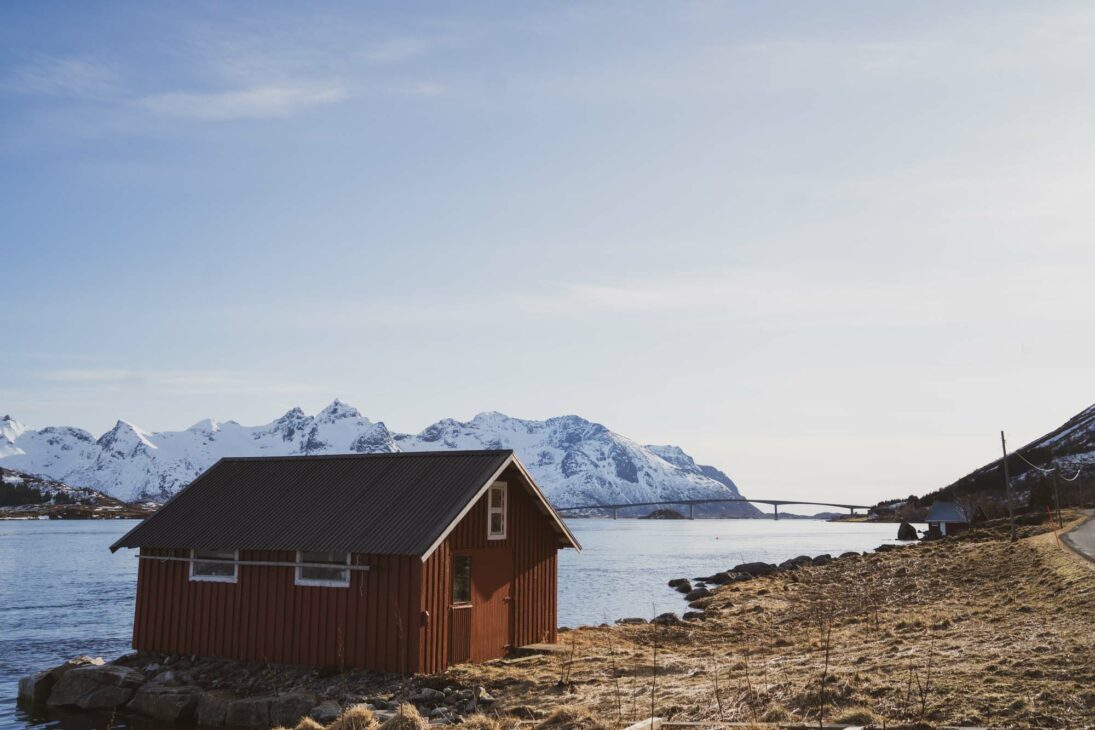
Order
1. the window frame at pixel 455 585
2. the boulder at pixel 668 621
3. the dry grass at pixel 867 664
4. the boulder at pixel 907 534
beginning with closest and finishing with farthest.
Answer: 1. the dry grass at pixel 867 664
2. the window frame at pixel 455 585
3. the boulder at pixel 668 621
4. the boulder at pixel 907 534

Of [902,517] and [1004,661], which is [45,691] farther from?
[902,517]

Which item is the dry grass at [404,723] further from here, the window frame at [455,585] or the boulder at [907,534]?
the boulder at [907,534]

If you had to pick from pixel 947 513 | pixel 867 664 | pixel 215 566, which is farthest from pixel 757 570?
pixel 867 664

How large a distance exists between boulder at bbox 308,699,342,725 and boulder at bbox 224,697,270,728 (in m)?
1.32

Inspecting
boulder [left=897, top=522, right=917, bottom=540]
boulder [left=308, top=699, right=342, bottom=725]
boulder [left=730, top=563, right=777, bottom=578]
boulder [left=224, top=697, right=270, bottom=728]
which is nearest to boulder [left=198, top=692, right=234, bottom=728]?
boulder [left=224, top=697, right=270, bottom=728]

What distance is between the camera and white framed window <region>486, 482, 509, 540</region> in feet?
81.1

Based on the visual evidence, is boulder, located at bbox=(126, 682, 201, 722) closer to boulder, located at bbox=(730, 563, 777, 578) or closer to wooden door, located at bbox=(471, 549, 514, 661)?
wooden door, located at bbox=(471, 549, 514, 661)

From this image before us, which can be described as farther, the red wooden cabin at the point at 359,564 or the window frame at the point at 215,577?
the window frame at the point at 215,577

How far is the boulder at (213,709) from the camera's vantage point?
21016mm

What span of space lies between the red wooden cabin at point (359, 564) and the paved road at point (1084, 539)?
21.9 m

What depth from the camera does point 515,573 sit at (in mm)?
25781

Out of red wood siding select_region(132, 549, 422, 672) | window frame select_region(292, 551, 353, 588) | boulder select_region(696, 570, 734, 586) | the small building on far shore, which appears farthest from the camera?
the small building on far shore

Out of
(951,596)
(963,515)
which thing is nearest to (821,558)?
(963,515)

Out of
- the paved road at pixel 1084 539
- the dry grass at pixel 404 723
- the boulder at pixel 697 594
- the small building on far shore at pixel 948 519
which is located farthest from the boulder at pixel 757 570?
the dry grass at pixel 404 723
